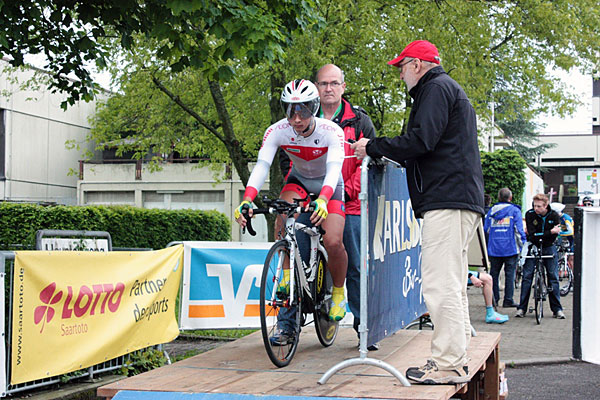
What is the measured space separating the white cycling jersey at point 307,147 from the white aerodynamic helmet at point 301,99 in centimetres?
21

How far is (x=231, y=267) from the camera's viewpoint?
909cm

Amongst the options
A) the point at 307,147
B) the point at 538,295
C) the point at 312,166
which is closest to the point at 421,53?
the point at 307,147

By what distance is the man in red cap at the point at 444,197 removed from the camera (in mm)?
4570

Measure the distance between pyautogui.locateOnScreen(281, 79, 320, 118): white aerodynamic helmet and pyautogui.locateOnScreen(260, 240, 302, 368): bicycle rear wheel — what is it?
90cm

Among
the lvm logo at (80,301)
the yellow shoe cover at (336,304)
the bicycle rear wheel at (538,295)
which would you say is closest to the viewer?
the yellow shoe cover at (336,304)

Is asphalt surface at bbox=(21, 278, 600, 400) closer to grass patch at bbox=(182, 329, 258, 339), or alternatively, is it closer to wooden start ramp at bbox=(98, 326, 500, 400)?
grass patch at bbox=(182, 329, 258, 339)

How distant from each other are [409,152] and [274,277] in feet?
4.32

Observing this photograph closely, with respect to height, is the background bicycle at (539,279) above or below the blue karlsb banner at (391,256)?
below

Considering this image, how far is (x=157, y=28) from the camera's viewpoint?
30.6 ft

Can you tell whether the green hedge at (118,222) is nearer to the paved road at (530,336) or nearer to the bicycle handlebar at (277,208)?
the paved road at (530,336)

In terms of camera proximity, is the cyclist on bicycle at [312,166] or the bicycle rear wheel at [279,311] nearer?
the bicycle rear wheel at [279,311]

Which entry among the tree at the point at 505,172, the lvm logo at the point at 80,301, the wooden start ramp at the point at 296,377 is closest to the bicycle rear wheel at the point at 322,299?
the wooden start ramp at the point at 296,377

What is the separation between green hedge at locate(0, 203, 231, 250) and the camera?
59.0 feet

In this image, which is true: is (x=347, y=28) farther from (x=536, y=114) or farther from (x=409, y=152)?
(x=409, y=152)
